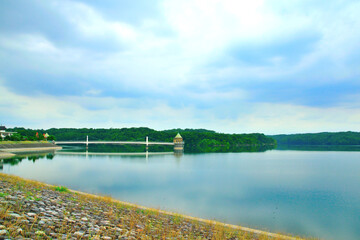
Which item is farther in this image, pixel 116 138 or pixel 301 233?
pixel 116 138

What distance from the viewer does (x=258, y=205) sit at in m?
16.1

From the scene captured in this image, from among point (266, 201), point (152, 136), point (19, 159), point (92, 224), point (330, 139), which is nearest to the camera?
point (92, 224)

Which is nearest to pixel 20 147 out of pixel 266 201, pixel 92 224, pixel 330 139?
pixel 266 201

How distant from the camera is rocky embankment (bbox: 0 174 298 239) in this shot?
6409 millimetres

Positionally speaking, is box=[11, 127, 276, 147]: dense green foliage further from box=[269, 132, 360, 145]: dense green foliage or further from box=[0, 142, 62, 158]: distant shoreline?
box=[0, 142, 62, 158]: distant shoreline

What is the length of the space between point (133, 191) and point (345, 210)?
14836 mm

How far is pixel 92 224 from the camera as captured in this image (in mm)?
8055

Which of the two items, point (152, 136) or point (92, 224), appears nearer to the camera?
point (92, 224)

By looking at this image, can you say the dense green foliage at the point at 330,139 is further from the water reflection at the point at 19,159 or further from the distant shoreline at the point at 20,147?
the water reflection at the point at 19,159

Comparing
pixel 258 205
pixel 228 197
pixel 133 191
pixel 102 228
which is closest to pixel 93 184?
pixel 133 191

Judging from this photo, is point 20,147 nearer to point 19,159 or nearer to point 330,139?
point 19,159

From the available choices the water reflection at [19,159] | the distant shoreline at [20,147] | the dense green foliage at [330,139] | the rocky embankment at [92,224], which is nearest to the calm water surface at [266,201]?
Answer: the rocky embankment at [92,224]

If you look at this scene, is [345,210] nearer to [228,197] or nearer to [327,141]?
[228,197]

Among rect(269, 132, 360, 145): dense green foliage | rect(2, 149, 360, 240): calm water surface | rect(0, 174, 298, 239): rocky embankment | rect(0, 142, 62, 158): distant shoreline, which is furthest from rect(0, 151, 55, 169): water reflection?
rect(269, 132, 360, 145): dense green foliage
